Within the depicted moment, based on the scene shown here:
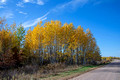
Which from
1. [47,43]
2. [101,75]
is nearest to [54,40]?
[47,43]

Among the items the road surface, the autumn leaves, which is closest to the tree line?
the autumn leaves

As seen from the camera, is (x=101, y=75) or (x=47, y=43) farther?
(x=47, y=43)

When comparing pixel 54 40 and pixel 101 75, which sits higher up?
pixel 54 40

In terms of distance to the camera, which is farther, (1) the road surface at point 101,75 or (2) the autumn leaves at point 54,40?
(2) the autumn leaves at point 54,40

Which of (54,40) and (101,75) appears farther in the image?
(54,40)

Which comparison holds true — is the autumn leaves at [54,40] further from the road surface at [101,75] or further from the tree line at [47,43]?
the road surface at [101,75]

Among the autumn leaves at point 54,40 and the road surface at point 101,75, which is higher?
the autumn leaves at point 54,40

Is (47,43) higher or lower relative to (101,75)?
higher

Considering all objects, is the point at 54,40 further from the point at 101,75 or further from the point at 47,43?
the point at 101,75

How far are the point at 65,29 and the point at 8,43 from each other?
12.9m

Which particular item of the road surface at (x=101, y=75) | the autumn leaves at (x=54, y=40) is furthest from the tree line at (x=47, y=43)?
the road surface at (x=101, y=75)

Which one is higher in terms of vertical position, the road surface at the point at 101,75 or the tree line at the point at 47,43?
the tree line at the point at 47,43

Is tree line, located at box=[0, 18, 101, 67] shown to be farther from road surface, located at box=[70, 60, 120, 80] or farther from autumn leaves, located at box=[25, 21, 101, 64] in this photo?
road surface, located at box=[70, 60, 120, 80]

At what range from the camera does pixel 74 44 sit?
83.4 ft
